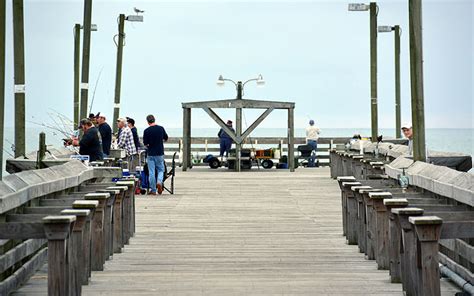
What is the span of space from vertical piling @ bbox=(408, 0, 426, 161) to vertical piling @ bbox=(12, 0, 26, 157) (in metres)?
6.01

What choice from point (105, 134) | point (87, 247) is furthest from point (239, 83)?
point (87, 247)

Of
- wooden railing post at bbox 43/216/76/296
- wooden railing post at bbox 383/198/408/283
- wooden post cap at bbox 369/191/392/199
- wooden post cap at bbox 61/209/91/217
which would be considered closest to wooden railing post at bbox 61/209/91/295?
wooden post cap at bbox 61/209/91/217

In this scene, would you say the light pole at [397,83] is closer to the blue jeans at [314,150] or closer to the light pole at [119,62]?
the blue jeans at [314,150]

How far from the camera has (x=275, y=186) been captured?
2634 centimetres

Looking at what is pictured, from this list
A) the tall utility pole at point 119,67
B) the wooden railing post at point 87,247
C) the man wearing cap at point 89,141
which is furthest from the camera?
the tall utility pole at point 119,67

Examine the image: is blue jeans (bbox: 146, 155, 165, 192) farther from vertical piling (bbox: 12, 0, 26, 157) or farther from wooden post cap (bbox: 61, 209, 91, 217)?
wooden post cap (bbox: 61, 209, 91, 217)

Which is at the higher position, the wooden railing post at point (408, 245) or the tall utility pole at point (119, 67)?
the tall utility pole at point (119, 67)

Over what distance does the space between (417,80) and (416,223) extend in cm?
694

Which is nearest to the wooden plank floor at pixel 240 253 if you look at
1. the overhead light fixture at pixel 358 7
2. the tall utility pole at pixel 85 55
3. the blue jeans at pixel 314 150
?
A: the tall utility pole at pixel 85 55

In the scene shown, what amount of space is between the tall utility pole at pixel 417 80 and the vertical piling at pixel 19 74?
19.7ft

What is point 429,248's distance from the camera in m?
7.87

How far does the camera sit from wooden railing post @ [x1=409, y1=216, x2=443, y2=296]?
7855 millimetres

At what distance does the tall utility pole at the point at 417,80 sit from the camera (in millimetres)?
14219

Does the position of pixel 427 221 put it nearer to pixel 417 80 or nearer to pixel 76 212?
pixel 76 212
